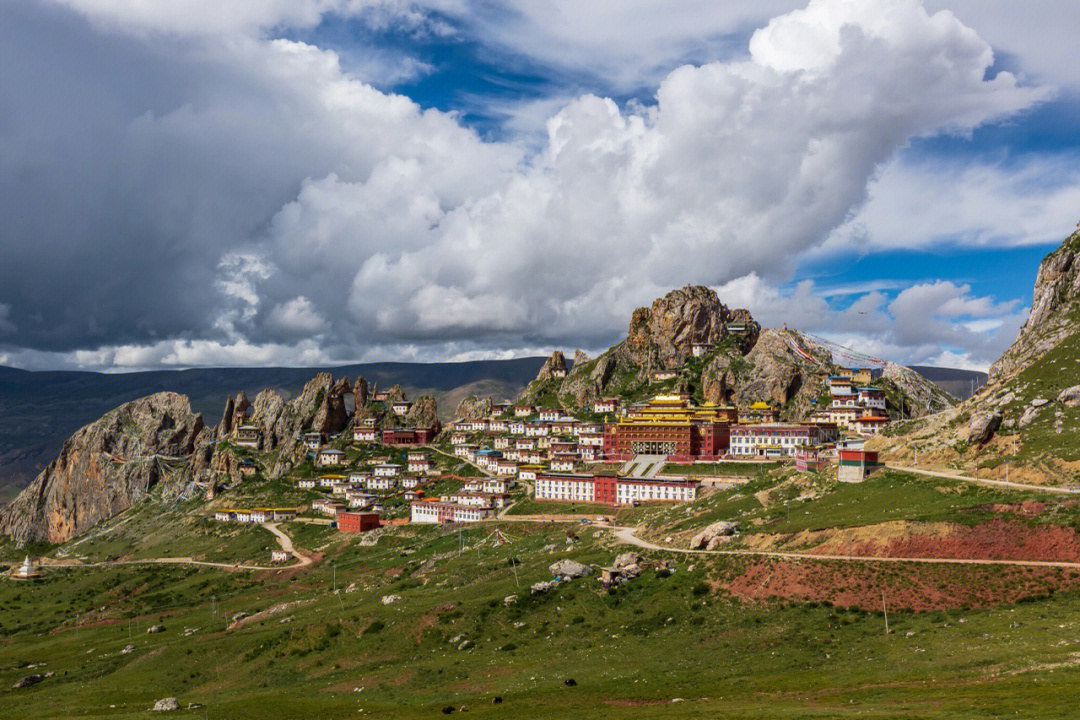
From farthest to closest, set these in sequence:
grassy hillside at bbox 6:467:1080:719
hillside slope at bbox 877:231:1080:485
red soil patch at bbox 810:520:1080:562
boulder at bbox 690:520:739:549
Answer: hillside slope at bbox 877:231:1080:485 < boulder at bbox 690:520:739:549 < red soil patch at bbox 810:520:1080:562 < grassy hillside at bbox 6:467:1080:719

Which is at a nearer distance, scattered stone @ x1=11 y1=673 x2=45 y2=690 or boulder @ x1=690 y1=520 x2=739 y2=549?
boulder @ x1=690 y1=520 x2=739 y2=549

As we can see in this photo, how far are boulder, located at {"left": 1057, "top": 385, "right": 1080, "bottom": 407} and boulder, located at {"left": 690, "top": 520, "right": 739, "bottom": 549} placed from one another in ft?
191

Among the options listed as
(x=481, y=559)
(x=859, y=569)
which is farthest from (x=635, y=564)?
(x=481, y=559)

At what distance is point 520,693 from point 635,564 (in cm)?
3673

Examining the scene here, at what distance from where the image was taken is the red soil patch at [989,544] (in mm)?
83375

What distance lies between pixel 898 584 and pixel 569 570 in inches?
1717

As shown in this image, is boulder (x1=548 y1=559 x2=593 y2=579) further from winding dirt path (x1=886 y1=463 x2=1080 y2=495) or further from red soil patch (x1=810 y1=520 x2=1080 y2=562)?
winding dirt path (x1=886 y1=463 x2=1080 y2=495)

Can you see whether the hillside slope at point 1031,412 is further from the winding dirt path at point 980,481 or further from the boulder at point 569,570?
the boulder at point 569,570

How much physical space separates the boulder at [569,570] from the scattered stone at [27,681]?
79927 mm

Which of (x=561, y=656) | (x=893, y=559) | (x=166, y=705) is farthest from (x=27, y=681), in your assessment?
(x=893, y=559)

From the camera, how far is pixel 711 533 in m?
113

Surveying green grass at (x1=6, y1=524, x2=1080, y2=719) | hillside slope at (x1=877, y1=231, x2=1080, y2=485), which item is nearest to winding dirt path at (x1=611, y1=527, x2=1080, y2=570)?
green grass at (x1=6, y1=524, x2=1080, y2=719)

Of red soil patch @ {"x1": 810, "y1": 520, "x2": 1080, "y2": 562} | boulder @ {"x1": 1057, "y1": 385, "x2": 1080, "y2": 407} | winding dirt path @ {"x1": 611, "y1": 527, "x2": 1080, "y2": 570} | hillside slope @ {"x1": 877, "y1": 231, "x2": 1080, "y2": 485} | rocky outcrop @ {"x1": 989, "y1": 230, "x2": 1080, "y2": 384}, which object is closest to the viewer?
winding dirt path @ {"x1": 611, "y1": 527, "x2": 1080, "y2": 570}

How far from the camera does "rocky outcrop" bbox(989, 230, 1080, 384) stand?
153125 millimetres
